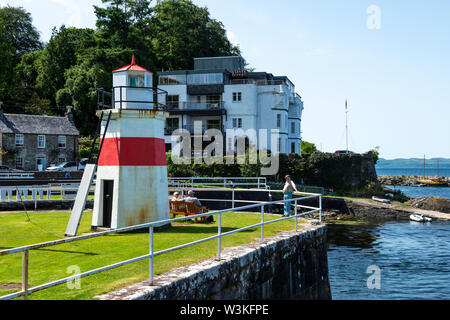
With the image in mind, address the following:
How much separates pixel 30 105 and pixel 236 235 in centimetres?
6033

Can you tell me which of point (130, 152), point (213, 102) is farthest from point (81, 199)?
point (213, 102)

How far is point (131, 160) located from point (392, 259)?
698 inches

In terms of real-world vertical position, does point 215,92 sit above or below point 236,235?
above

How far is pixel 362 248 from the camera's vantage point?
2833 cm

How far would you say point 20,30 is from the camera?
79.8 metres

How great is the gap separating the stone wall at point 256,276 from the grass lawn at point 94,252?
61cm

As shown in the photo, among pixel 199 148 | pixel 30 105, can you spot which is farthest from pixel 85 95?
pixel 199 148

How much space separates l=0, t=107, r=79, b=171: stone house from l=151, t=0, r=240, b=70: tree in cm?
2171

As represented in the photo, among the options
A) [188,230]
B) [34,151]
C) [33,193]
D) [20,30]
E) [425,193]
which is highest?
[20,30]

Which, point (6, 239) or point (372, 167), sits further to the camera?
point (372, 167)

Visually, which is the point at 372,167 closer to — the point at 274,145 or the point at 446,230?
the point at 274,145

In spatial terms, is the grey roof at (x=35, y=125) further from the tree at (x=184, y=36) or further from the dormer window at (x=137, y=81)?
the dormer window at (x=137, y=81)

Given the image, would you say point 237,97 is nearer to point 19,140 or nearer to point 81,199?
point 19,140

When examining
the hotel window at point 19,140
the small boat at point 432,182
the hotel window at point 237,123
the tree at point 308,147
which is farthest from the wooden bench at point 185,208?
the small boat at point 432,182
